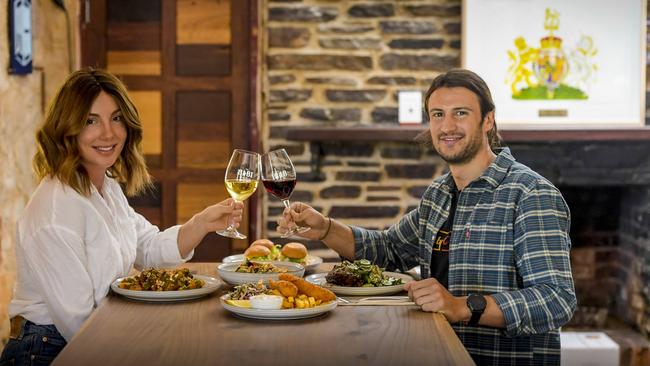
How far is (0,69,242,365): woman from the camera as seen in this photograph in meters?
2.02

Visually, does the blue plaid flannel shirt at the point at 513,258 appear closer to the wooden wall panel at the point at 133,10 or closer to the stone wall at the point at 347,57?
the stone wall at the point at 347,57

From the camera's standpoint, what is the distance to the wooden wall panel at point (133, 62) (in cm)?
460

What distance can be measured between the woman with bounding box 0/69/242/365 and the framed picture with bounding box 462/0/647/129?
2.43m

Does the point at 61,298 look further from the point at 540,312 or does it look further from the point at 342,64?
the point at 342,64

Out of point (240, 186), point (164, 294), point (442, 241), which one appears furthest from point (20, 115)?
point (442, 241)

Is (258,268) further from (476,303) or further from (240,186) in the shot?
(476,303)

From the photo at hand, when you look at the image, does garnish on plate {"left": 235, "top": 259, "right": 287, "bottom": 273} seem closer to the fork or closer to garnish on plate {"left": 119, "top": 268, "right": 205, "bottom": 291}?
garnish on plate {"left": 119, "top": 268, "right": 205, "bottom": 291}

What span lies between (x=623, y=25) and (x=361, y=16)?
4.62 feet

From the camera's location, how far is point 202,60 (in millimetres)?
4613

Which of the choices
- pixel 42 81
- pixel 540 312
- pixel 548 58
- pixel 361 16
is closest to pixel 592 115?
pixel 548 58

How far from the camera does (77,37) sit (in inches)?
180

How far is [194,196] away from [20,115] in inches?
43.4

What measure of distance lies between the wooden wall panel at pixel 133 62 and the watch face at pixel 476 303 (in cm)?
299

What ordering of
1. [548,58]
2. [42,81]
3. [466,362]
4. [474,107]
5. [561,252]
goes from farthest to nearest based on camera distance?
[548,58], [42,81], [474,107], [561,252], [466,362]
